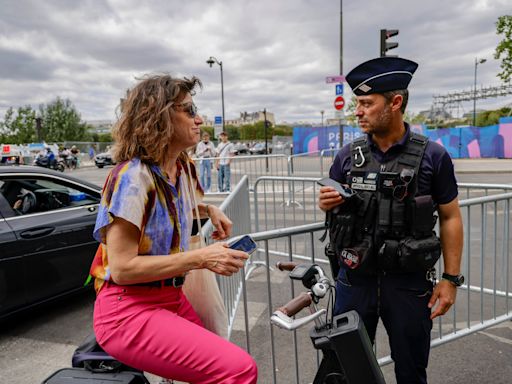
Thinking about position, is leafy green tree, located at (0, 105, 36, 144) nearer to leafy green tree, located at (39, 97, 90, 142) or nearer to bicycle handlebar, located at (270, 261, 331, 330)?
leafy green tree, located at (39, 97, 90, 142)

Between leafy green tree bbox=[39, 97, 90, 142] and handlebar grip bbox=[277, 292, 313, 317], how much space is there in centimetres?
5842

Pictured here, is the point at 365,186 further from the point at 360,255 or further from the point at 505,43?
the point at 505,43

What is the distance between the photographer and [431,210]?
1.92 meters

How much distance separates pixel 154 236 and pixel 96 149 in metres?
41.1

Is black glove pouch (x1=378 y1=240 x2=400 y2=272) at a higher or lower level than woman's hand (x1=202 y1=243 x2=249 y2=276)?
lower

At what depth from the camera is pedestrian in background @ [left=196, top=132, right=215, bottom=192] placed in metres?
12.9

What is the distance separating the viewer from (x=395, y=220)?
1.93m

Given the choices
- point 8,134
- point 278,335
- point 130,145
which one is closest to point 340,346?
point 130,145

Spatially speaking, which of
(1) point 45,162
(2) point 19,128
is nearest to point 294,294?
(1) point 45,162

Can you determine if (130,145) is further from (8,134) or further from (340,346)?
(8,134)

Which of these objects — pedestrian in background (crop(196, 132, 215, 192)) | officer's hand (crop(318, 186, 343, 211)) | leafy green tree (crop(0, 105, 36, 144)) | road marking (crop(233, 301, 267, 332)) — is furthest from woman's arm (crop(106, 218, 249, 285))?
leafy green tree (crop(0, 105, 36, 144))

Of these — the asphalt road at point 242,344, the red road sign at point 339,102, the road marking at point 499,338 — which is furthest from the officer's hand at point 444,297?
the red road sign at point 339,102

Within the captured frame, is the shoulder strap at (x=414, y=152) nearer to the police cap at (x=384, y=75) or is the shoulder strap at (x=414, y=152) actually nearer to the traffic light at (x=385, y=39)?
the police cap at (x=384, y=75)

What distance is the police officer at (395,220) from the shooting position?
193 centimetres
